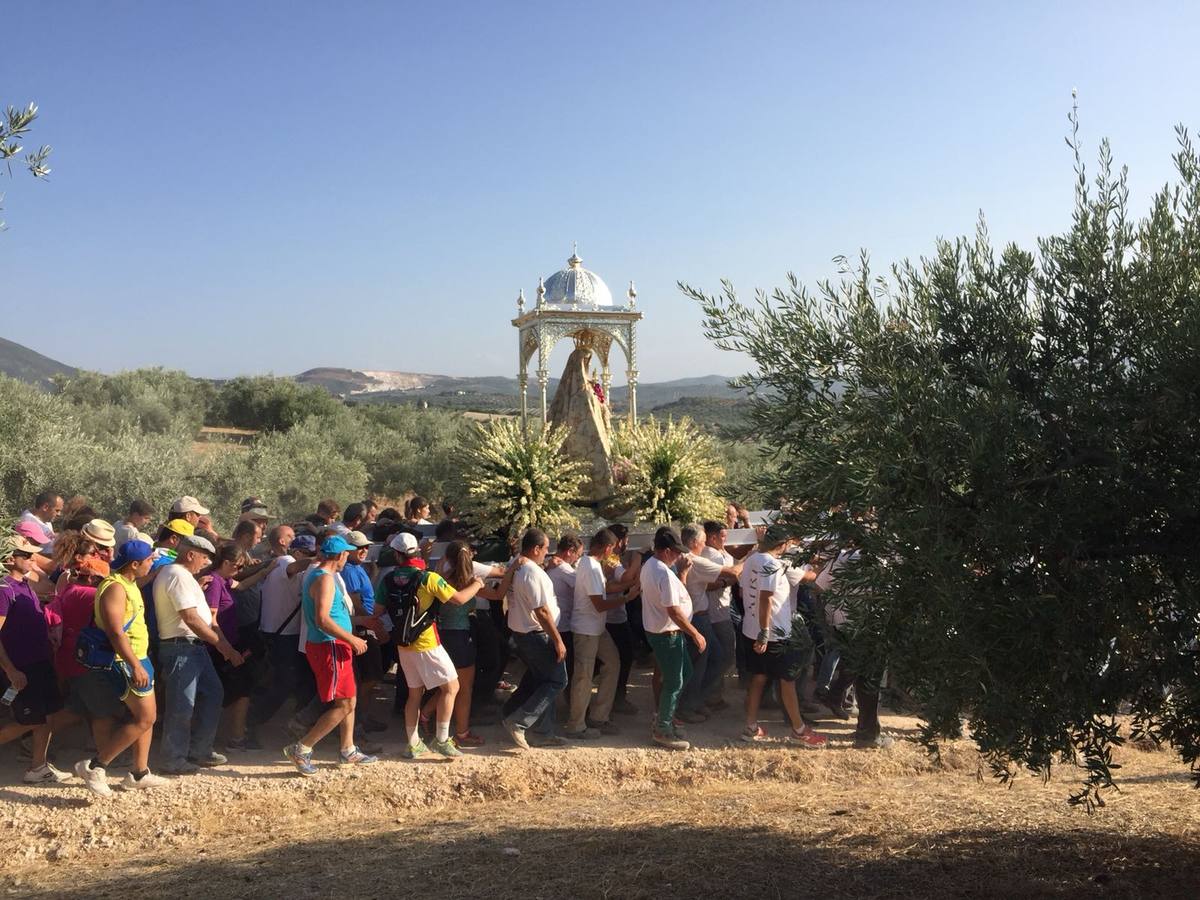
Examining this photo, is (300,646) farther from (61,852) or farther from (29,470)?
(29,470)

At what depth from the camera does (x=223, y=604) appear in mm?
8891

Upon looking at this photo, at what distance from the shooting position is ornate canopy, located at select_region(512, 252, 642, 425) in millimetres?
13938

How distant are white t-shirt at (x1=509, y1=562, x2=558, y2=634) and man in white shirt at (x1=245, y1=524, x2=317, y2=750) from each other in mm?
1797

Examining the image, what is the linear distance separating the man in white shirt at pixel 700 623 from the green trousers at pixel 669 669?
401 millimetres

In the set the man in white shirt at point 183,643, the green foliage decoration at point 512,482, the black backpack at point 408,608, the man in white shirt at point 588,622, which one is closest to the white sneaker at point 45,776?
the man in white shirt at point 183,643

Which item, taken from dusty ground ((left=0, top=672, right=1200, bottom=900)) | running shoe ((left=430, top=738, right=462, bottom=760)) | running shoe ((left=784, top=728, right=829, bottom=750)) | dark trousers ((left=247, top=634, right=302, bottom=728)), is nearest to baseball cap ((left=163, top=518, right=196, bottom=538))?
dark trousers ((left=247, top=634, right=302, bottom=728))

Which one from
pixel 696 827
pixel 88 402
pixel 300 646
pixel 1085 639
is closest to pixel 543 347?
pixel 300 646

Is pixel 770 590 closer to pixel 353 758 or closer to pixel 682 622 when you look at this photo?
pixel 682 622

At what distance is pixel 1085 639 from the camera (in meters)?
5.25

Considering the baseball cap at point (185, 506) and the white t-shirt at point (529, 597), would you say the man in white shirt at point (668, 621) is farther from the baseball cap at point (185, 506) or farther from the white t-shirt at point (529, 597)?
the baseball cap at point (185, 506)

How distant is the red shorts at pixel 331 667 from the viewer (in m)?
8.49

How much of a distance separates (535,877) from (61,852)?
3.16 meters

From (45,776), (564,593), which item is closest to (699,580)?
(564,593)

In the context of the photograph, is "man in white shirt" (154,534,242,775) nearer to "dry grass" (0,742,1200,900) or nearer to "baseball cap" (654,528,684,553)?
"dry grass" (0,742,1200,900)
